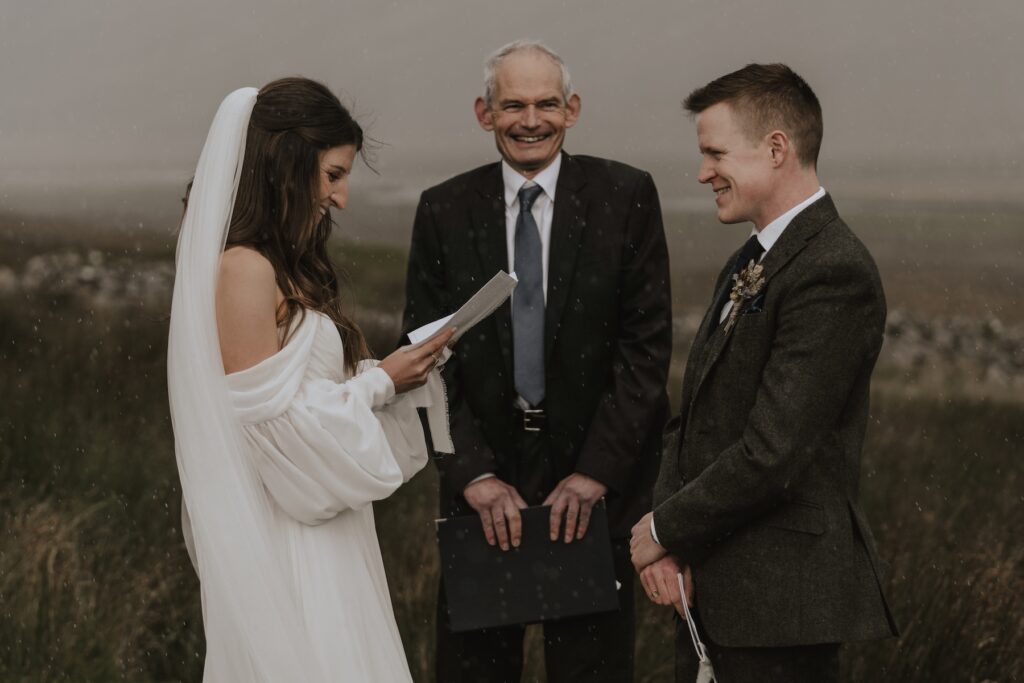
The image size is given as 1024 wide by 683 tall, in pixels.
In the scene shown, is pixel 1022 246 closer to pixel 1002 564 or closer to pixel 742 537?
pixel 1002 564

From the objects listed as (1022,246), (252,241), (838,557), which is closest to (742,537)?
(838,557)

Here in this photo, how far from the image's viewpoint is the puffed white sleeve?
10.2ft

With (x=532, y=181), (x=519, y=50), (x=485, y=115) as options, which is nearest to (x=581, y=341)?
(x=532, y=181)

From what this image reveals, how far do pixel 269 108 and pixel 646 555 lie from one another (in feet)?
4.62

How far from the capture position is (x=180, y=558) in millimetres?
5473

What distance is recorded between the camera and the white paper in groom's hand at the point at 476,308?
321 centimetres

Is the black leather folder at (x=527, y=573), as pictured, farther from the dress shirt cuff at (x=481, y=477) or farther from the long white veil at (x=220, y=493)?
the long white veil at (x=220, y=493)

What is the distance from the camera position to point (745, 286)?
2.89 metres

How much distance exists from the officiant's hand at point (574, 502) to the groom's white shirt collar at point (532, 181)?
833 mm

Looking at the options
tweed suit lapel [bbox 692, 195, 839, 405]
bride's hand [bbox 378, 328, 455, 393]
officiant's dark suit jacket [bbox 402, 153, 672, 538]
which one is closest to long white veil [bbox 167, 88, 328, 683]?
bride's hand [bbox 378, 328, 455, 393]

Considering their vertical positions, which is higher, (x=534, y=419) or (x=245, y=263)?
(x=245, y=263)

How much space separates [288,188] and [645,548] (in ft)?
4.00

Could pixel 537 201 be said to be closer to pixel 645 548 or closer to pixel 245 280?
pixel 245 280

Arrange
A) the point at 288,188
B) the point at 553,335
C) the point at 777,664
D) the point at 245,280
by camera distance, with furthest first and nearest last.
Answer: the point at 553,335 → the point at 288,188 → the point at 245,280 → the point at 777,664
